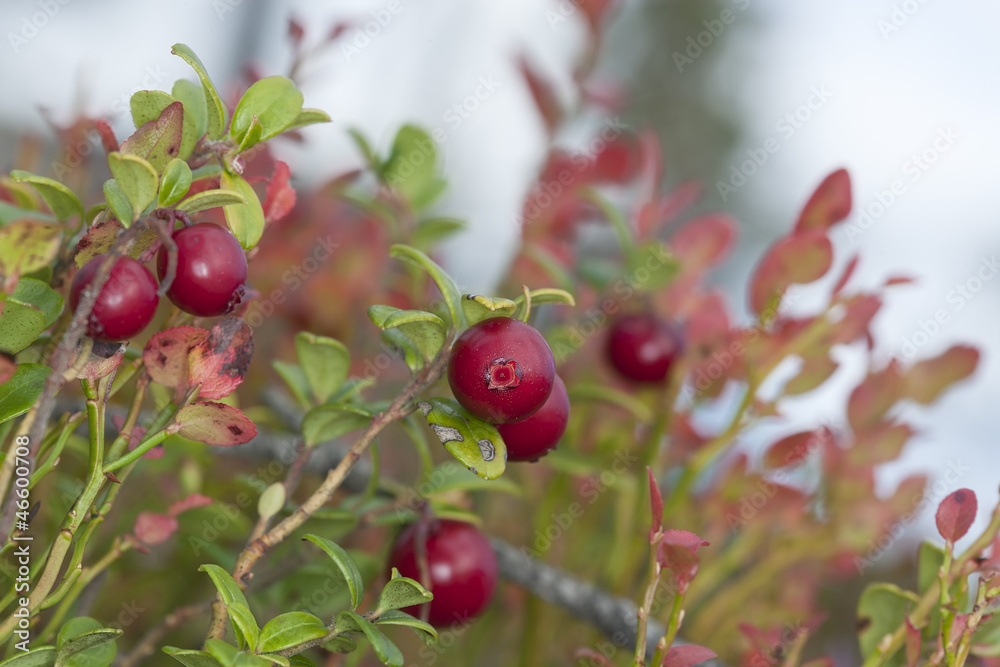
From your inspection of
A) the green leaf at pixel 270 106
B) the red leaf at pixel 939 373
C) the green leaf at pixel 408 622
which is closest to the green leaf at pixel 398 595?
the green leaf at pixel 408 622

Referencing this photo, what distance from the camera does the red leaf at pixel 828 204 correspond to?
586mm

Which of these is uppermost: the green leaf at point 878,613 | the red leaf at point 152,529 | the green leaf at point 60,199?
the green leaf at point 60,199

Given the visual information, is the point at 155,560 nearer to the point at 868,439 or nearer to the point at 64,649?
the point at 64,649

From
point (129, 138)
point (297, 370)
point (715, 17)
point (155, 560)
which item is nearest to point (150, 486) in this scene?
point (155, 560)

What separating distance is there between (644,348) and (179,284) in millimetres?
472

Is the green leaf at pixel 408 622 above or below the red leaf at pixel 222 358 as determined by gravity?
below

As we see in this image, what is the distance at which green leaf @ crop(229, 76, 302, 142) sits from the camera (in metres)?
0.36

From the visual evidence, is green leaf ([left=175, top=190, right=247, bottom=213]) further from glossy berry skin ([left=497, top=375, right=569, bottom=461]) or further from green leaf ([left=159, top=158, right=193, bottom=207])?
glossy berry skin ([left=497, top=375, right=569, bottom=461])

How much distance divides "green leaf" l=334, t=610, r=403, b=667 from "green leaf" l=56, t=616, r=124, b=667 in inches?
3.8

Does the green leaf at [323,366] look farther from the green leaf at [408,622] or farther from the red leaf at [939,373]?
the red leaf at [939,373]

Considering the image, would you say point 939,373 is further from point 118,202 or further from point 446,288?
point 118,202

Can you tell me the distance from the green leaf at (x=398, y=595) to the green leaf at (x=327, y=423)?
91 millimetres

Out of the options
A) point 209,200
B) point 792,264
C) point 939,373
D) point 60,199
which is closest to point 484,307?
point 209,200

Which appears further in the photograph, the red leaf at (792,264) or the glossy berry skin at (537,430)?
the red leaf at (792,264)
